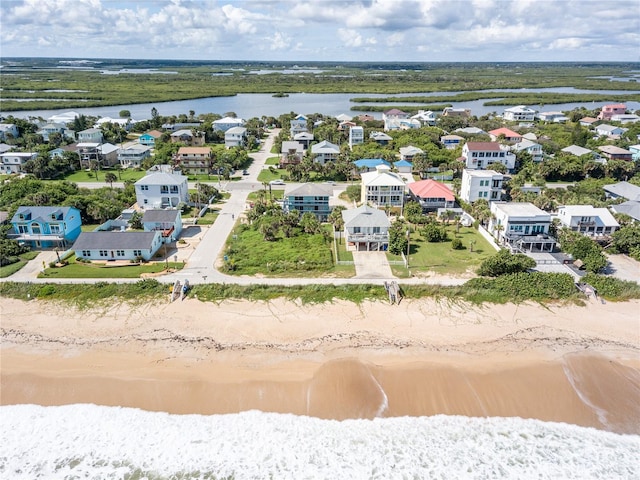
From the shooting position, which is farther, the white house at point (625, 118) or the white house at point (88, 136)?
the white house at point (625, 118)

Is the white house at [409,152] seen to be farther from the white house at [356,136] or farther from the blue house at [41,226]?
the blue house at [41,226]

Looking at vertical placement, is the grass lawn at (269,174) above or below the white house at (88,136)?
below

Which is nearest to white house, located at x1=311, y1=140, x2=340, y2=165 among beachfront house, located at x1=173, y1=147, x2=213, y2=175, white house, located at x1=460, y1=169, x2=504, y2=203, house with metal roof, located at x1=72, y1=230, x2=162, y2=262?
beachfront house, located at x1=173, y1=147, x2=213, y2=175

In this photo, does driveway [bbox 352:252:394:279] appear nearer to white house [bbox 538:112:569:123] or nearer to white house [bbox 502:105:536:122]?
white house [bbox 502:105:536:122]

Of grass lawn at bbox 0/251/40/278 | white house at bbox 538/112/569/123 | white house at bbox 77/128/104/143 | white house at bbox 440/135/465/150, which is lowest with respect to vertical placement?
grass lawn at bbox 0/251/40/278

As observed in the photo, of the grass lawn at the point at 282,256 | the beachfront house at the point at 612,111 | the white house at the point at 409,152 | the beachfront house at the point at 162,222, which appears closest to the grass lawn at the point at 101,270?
the grass lawn at the point at 282,256

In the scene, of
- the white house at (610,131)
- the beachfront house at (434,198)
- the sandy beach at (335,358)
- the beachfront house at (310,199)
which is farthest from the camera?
the white house at (610,131)

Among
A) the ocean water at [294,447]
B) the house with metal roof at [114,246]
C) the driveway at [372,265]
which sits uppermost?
the house with metal roof at [114,246]
